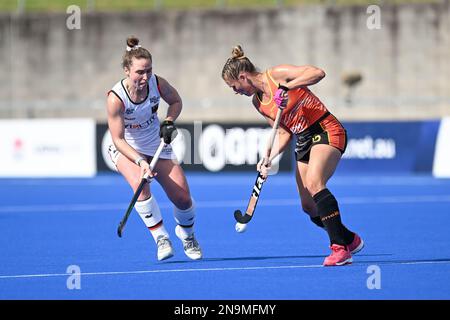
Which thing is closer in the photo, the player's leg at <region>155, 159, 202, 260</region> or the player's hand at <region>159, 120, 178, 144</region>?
the player's hand at <region>159, 120, 178, 144</region>

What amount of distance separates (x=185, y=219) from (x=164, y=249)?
1.23ft

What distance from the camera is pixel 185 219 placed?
9.28 m

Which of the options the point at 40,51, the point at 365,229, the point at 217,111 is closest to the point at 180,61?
the point at 217,111

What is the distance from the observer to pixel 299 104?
8633 mm

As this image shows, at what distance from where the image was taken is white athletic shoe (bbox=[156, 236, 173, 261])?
29.6ft

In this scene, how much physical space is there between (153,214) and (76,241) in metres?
2.07

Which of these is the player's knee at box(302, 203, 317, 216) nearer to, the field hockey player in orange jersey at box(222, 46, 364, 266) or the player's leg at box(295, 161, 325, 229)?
the player's leg at box(295, 161, 325, 229)

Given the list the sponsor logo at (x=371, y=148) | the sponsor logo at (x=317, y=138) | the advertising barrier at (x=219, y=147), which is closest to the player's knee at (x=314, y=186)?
the sponsor logo at (x=317, y=138)

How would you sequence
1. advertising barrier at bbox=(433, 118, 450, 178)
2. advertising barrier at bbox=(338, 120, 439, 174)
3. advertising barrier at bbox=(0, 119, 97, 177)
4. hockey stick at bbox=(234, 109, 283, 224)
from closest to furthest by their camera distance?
hockey stick at bbox=(234, 109, 283, 224) → advertising barrier at bbox=(433, 118, 450, 178) → advertising barrier at bbox=(338, 120, 439, 174) → advertising barrier at bbox=(0, 119, 97, 177)

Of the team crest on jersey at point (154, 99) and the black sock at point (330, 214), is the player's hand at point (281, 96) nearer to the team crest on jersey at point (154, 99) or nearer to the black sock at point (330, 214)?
the black sock at point (330, 214)

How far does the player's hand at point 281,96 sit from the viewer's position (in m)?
8.28

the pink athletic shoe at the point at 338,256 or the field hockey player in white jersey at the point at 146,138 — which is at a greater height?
the field hockey player in white jersey at the point at 146,138

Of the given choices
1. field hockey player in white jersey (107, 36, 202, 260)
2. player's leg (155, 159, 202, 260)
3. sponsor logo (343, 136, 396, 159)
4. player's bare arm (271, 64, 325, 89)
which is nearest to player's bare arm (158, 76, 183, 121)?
field hockey player in white jersey (107, 36, 202, 260)

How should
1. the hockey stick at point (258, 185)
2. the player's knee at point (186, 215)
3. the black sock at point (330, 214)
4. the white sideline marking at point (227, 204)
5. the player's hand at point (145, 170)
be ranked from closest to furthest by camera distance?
the black sock at point (330, 214), the hockey stick at point (258, 185), the player's hand at point (145, 170), the player's knee at point (186, 215), the white sideline marking at point (227, 204)
